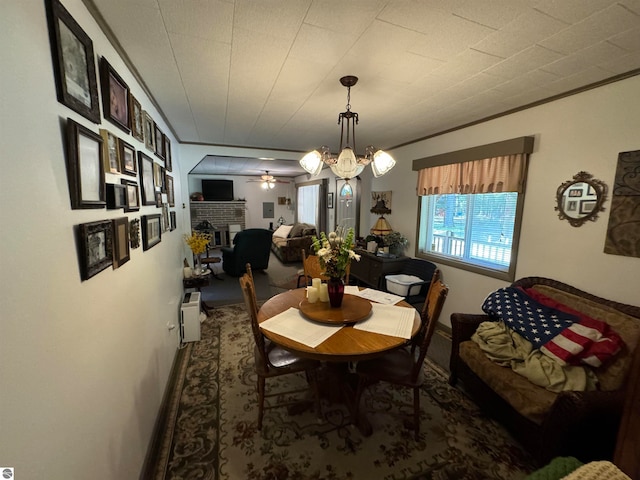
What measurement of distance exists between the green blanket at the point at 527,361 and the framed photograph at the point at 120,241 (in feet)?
7.90

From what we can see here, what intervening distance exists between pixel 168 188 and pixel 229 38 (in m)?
1.89

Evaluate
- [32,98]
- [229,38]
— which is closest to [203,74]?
[229,38]

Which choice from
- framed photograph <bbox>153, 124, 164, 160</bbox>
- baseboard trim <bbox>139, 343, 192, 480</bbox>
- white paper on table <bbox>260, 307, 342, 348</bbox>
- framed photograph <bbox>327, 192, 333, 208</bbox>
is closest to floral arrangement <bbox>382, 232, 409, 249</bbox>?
white paper on table <bbox>260, 307, 342, 348</bbox>

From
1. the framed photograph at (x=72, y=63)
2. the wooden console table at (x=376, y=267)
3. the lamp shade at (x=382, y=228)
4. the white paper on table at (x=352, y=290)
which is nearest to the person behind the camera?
the framed photograph at (x=72, y=63)

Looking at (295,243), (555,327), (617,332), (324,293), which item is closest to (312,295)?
(324,293)

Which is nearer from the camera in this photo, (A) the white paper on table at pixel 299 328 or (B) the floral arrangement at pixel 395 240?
(A) the white paper on table at pixel 299 328

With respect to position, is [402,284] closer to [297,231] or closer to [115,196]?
[115,196]

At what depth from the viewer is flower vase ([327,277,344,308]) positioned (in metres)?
1.85

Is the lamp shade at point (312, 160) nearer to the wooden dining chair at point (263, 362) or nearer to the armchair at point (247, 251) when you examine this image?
the wooden dining chair at point (263, 362)

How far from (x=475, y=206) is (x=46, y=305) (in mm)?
3394

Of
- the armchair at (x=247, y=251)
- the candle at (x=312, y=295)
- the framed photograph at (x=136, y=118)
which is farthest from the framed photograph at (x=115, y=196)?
the armchair at (x=247, y=251)

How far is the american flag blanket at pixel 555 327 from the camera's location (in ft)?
5.11

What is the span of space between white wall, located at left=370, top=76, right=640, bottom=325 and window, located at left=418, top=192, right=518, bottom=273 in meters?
0.19

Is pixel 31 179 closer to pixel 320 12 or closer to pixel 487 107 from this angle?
pixel 320 12
